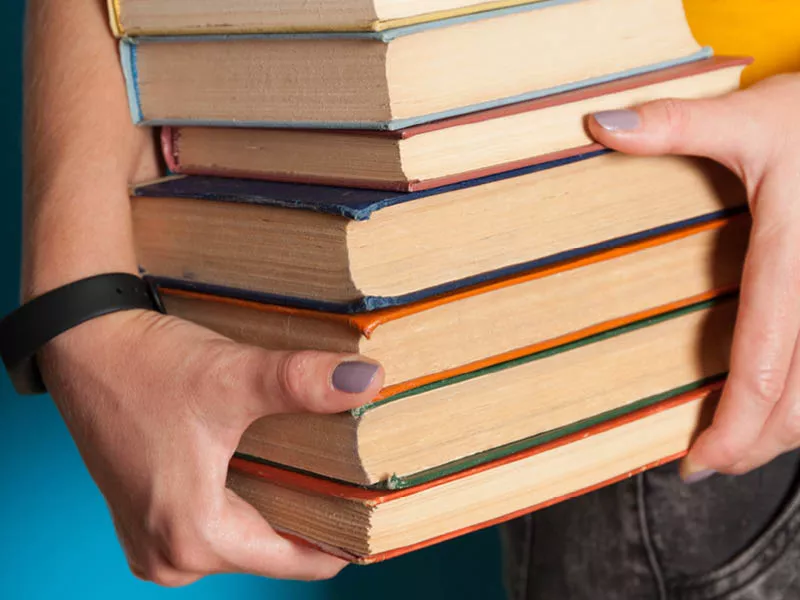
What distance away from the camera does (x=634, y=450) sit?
0.83m

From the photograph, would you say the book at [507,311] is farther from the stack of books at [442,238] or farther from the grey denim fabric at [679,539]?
the grey denim fabric at [679,539]

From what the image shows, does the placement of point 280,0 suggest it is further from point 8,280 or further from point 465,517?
point 8,280

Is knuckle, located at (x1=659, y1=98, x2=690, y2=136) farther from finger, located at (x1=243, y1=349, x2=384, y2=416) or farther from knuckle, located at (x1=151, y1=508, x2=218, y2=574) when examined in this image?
knuckle, located at (x1=151, y1=508, x2=218, y2=574)

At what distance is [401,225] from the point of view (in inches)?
27.1

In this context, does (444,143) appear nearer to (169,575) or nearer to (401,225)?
(401,225)

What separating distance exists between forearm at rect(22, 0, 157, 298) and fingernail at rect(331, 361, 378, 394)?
26 cm


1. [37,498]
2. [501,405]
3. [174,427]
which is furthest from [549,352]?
[37,498]

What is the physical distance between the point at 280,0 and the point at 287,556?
0.39 m

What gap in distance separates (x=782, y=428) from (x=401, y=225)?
0.36 meters

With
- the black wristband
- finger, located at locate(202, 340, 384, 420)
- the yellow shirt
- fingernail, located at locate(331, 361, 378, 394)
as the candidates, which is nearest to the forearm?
the black wristband

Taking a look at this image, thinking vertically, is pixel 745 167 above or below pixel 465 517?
above

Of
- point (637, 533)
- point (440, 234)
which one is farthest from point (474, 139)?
point (637, 533)

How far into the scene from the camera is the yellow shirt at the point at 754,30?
87 cm

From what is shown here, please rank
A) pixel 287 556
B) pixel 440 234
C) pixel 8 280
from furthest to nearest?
pixel 8 280 → pixel 287 556 → pixel 440 234
